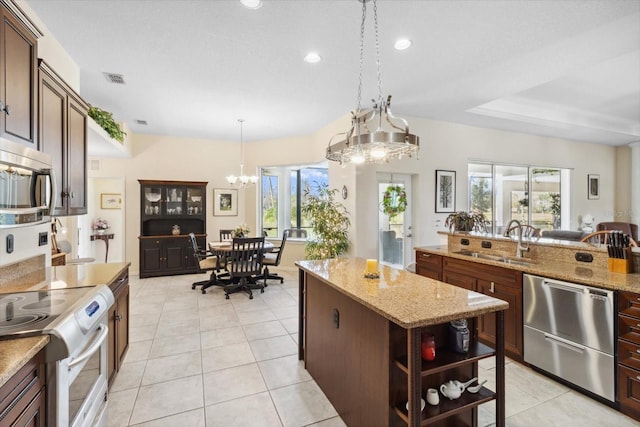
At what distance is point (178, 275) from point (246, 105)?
147 inches

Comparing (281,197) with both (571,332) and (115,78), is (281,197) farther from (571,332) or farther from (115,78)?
(571,332)

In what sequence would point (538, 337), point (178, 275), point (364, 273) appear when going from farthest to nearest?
1. point (178, 275)
2. point (538, 337)
3. point (364, 273)

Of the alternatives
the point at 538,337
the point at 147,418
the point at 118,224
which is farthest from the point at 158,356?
the point at 118,224

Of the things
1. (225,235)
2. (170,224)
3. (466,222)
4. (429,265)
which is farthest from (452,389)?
(170,224)

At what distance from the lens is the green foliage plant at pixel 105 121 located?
163 inches

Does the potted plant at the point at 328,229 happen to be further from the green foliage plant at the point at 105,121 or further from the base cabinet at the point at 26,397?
the base cabinet at the point at 26,397

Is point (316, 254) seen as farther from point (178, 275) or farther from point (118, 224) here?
point (118, 224)

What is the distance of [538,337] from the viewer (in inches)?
99.3

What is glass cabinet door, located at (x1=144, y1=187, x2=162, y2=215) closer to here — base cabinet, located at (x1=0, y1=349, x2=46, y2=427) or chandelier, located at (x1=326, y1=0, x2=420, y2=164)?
chandelier, located at (x1=326, y1=0, x2=420, y2=164)

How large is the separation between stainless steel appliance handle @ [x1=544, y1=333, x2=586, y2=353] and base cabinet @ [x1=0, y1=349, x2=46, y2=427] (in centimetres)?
324

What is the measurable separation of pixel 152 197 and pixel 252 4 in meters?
4.93

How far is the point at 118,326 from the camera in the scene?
7.89 ft

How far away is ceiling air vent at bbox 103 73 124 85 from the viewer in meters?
3.61

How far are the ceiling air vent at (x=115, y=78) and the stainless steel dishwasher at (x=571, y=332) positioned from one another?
4.91 m
